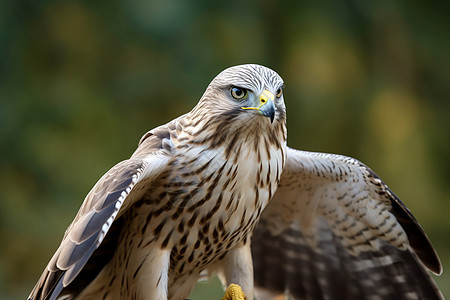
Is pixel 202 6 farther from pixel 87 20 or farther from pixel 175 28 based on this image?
pixel 87 20

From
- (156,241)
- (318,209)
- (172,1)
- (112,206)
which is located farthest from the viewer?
(172,1)

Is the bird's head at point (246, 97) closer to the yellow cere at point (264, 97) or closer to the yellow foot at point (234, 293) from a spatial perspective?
the yellow cere at point (264, 97)

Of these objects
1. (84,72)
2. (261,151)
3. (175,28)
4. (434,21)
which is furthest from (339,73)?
(261,151)

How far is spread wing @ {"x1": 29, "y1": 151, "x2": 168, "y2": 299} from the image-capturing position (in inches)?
80.6

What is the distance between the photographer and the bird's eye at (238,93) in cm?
227

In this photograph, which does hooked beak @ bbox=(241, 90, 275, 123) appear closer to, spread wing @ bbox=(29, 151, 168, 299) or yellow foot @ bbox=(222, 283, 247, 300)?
spread wing @ bbox=(29, 151, 168, 299)

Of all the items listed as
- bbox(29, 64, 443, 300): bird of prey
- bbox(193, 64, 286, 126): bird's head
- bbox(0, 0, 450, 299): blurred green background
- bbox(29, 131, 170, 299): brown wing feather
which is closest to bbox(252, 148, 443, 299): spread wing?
bbox(29, 64, 443, 300): bird of prey

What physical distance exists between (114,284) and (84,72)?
3.29m

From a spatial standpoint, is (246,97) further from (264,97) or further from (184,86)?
(184,86)

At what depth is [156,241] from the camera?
244cm

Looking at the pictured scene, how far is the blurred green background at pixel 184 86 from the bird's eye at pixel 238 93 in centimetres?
311

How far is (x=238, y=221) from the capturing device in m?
2.45

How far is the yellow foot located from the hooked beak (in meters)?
0.73

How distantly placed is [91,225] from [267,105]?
69 centimetres
